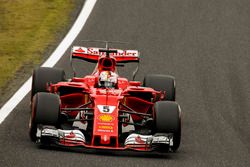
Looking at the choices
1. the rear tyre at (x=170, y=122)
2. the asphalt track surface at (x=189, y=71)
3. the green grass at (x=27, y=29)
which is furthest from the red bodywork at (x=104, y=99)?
the green grass at (x=27, y=29)

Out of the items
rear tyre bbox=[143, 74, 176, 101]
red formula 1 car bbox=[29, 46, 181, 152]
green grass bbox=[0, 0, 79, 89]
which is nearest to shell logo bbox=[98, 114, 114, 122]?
red formula 1 car bbox=[29, 46, 181, 152]

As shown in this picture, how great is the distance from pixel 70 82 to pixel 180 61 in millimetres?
5905

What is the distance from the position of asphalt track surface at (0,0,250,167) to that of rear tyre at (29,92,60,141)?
232 mm

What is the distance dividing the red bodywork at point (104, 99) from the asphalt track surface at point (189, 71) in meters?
0.31

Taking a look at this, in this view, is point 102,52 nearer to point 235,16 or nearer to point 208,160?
point 208,160

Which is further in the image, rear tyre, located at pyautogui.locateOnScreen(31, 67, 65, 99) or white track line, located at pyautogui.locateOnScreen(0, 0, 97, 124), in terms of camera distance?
white track line, located at pyautogui.locateOnScreen(0, 0, 97, 124)

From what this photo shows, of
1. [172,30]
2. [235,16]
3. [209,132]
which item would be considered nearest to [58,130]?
[209,132]

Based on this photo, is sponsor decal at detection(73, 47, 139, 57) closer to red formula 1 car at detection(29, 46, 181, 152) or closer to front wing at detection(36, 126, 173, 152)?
red formula 1 car at detection(29, 46, 181, 152)

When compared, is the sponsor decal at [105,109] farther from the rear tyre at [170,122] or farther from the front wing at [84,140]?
the rear tyre at [170,122]

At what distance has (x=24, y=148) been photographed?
13227 mm

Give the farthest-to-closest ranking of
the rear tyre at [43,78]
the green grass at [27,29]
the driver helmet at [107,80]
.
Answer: the green grass at [27,29] → the rear tyre at [43,78] → the driver helmet at [107,80]

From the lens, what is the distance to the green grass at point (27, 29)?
1936 centimetres

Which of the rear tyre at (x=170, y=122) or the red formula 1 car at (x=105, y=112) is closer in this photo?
the red formula 1 car at (x=105, y=112)

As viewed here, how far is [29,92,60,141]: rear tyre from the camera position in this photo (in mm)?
13617
